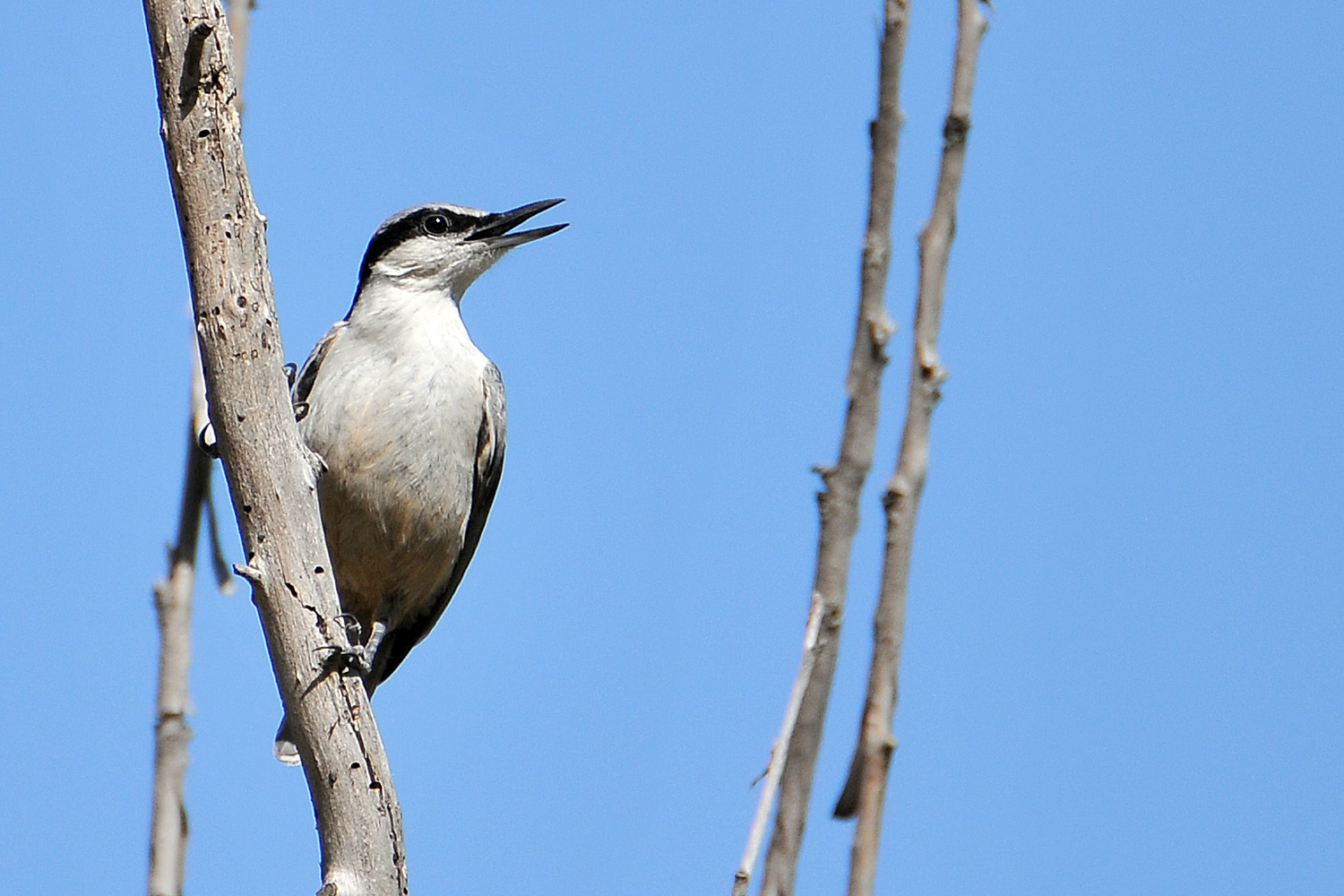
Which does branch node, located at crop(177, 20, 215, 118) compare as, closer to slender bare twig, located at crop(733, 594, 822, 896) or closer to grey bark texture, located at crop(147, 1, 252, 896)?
grey bark texture, located at crop(147, 1, 252, 896)

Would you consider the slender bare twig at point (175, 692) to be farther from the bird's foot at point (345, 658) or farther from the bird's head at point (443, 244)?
the bird's head at point (443, 244)

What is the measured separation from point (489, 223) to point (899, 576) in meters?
4.83

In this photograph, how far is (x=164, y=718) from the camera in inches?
126

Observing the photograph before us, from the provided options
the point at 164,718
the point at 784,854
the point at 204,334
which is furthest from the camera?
the point at 204,334

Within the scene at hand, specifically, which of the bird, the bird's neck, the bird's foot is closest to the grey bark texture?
the bird's foot

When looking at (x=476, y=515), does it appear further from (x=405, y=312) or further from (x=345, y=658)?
(x=345, y=658)

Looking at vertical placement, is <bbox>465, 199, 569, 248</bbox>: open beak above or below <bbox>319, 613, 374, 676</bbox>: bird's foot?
above

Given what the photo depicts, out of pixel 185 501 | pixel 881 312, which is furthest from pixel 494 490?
pixel 881 312

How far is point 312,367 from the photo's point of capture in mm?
5941

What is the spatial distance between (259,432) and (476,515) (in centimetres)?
283

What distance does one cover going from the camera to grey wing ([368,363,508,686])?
19.7 ft

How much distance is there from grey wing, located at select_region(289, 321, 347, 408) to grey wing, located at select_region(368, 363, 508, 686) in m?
0.67

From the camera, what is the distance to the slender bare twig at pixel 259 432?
135 inches

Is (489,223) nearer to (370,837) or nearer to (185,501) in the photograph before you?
(185,501)
